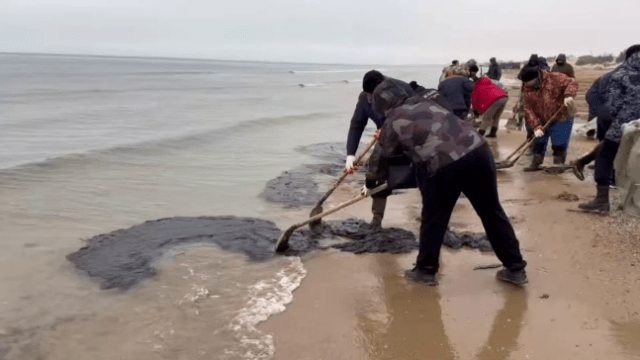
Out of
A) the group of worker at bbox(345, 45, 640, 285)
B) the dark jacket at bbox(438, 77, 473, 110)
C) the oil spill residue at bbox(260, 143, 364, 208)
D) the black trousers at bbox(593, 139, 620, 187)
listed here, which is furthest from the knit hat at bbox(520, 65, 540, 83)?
the oil spill residue at bbox(260, 143, 364, 208)

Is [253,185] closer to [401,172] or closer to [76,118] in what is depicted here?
[401,172]

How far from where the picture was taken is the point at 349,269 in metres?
4.68

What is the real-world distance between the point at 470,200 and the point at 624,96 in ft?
7.93

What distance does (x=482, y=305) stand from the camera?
390 cm

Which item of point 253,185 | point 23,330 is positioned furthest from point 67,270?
point 253,185

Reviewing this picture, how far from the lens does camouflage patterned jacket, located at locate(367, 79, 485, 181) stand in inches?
147

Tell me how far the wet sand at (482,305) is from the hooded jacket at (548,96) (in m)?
2.17

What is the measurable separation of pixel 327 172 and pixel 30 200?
430cm

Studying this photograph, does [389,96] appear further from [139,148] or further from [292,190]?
[139,148]

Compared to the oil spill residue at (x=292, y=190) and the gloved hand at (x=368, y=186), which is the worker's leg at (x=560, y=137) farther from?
the gloved hand at (x=368, y=186)

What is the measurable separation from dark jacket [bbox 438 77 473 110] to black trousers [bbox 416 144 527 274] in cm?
362

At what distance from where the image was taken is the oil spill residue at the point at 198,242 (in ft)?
15.7

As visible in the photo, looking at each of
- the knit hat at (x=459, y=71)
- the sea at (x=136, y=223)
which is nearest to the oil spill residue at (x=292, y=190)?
the sea at (x=136, y=223)

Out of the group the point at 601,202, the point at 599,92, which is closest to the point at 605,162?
the point at 601,202
